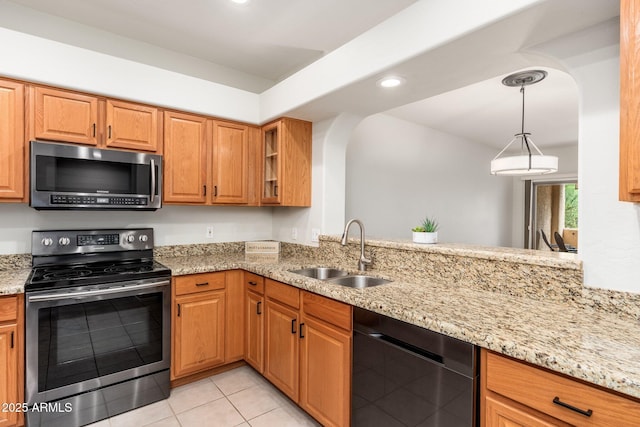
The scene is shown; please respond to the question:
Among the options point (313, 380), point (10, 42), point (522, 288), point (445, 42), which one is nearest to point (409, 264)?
point (522, 288)

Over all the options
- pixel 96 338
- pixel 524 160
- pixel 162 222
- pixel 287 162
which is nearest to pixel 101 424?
pixel 96 338

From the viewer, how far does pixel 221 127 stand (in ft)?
9.49

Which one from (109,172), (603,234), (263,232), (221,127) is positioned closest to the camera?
(603,234)

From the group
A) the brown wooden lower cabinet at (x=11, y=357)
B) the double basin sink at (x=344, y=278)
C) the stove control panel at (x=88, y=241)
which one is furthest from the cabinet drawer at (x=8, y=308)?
the double basin sink at (x=344, y=278)

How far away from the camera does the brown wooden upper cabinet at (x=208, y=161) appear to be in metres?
2.65

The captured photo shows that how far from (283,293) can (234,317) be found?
66cm

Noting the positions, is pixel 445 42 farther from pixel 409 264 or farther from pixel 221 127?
A: pixel 221 127

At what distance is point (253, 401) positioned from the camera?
7.49 feet

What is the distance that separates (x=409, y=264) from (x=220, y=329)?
150cm

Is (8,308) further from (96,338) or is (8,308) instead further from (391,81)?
(391,81)

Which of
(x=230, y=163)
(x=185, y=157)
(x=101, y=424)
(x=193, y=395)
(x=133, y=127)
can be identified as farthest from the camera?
(x=230, y=163)

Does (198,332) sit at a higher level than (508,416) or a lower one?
lower

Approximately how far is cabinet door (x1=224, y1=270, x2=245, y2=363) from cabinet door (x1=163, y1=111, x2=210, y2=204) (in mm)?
718

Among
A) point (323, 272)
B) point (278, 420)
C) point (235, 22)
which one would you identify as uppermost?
point (235, 22)
